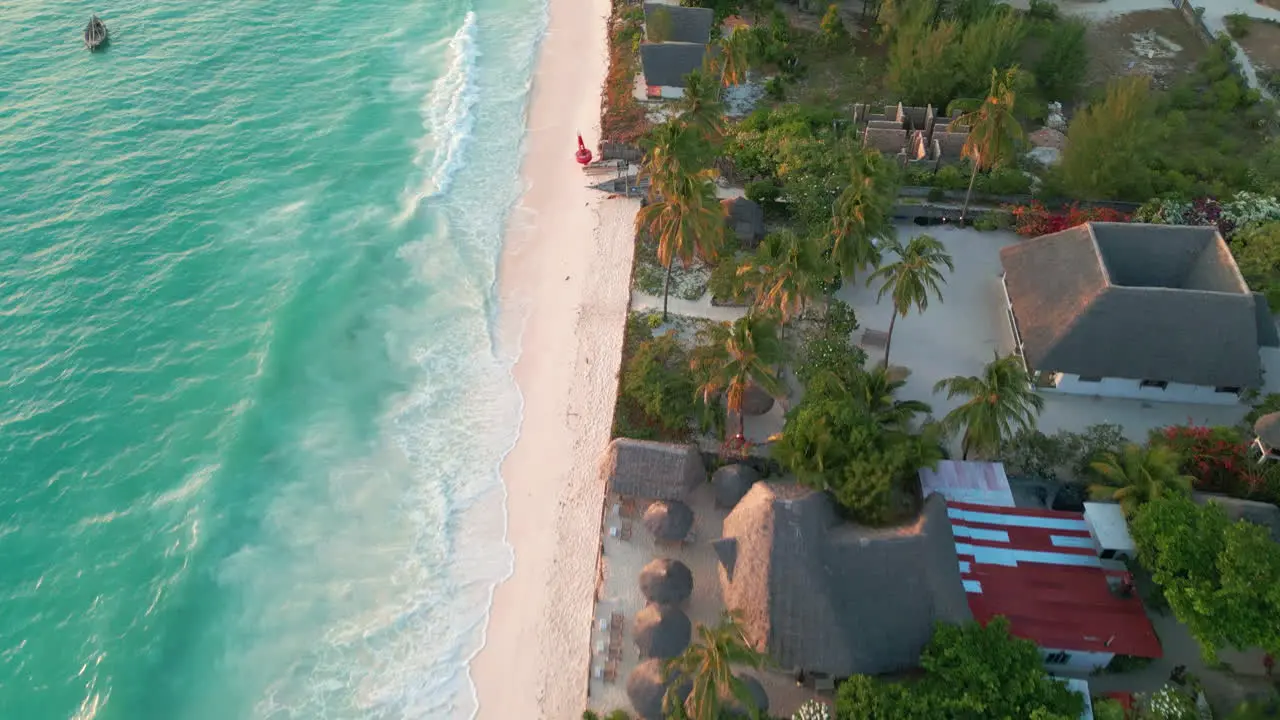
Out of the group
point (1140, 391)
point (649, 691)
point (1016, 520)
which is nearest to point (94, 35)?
point (649, 691)

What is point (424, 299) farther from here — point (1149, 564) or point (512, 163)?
point (1149, 564)

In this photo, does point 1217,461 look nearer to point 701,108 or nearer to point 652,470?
point 652,470

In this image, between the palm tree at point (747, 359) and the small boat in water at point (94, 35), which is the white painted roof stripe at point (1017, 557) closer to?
the palm tree at point (747, 359)

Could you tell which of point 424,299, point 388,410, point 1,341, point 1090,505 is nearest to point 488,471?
point 388,410

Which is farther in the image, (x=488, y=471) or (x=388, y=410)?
(x=388, y=410)

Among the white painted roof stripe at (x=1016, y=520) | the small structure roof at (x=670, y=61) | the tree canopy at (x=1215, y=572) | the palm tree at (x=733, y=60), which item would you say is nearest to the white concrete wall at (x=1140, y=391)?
the white painted roof stripe at (x=1016, y=520)

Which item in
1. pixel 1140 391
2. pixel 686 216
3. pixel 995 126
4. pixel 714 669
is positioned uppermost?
pixel 995 126
